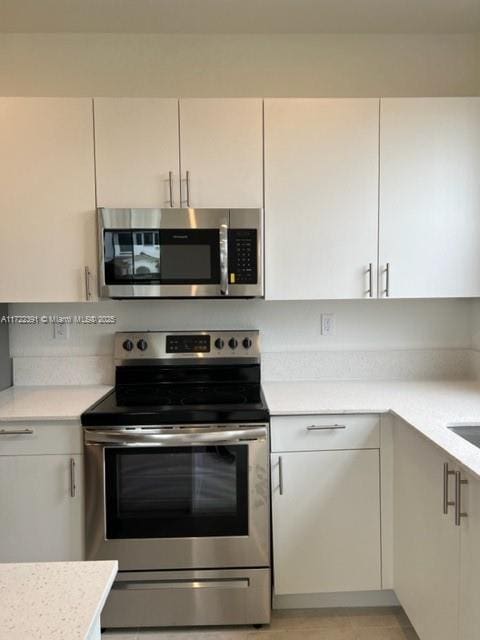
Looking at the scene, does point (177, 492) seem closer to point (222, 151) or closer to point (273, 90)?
point (222, 151)

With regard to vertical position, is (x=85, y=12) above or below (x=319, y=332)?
above

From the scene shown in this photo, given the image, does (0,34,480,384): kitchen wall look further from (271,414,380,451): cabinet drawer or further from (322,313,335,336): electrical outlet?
(271,414,380,451): cabinet drawer

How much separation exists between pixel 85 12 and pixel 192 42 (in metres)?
0.53

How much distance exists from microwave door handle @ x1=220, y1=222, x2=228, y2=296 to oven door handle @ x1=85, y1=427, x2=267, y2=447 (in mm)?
652

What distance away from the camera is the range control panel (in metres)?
2.42

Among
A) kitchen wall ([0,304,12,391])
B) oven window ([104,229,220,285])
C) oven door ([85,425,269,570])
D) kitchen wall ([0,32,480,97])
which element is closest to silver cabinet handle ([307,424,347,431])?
oven door ([85,425,269,570])

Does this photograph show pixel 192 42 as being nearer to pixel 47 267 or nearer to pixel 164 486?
pixel 47 267

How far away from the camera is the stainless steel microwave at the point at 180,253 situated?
2152 millimetres

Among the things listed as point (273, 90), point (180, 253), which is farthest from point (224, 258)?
point (273, 90)

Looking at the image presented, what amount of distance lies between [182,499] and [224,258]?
3.50ft

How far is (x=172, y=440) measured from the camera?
6.29ft

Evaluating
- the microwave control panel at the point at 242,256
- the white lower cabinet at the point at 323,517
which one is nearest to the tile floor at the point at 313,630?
the white lower cabinet at the point at 323,517

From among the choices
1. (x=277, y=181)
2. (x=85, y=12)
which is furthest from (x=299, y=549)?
(x=85, y=12)

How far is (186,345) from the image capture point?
2436mm
